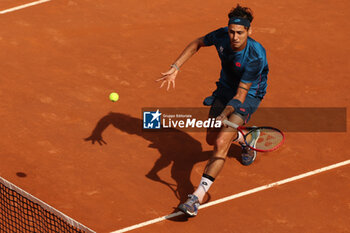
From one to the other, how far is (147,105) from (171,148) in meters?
1.44

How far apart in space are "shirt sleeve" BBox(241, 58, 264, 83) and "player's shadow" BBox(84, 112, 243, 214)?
6.43ft

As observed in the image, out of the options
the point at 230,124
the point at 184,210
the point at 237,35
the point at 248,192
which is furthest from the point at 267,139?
the point at 184,210

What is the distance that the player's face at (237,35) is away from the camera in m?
10.1

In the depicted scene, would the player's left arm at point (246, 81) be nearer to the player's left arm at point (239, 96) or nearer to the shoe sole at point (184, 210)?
the player's left arm at point (239, 96)

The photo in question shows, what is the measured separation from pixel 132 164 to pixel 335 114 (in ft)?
13.5

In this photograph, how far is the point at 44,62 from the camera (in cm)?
1443

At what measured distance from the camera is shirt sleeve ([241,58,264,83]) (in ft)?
33.6

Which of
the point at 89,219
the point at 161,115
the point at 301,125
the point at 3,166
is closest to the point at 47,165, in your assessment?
the point at 3,166

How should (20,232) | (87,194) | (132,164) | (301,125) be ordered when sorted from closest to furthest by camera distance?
(20,232), (87,194), (132,164), (301,125)

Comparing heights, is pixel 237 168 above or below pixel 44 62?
below

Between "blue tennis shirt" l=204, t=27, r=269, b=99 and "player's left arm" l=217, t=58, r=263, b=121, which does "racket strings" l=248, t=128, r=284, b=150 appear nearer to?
"blue tennis shirt" l=204, t=27, r=269, b=99

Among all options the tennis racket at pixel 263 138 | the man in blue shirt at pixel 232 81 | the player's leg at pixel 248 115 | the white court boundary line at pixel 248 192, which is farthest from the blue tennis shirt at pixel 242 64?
the white court boundary line at pixel 248 192

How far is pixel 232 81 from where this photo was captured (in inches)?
427

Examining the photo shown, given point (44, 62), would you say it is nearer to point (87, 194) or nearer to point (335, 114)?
point (87, 194)
